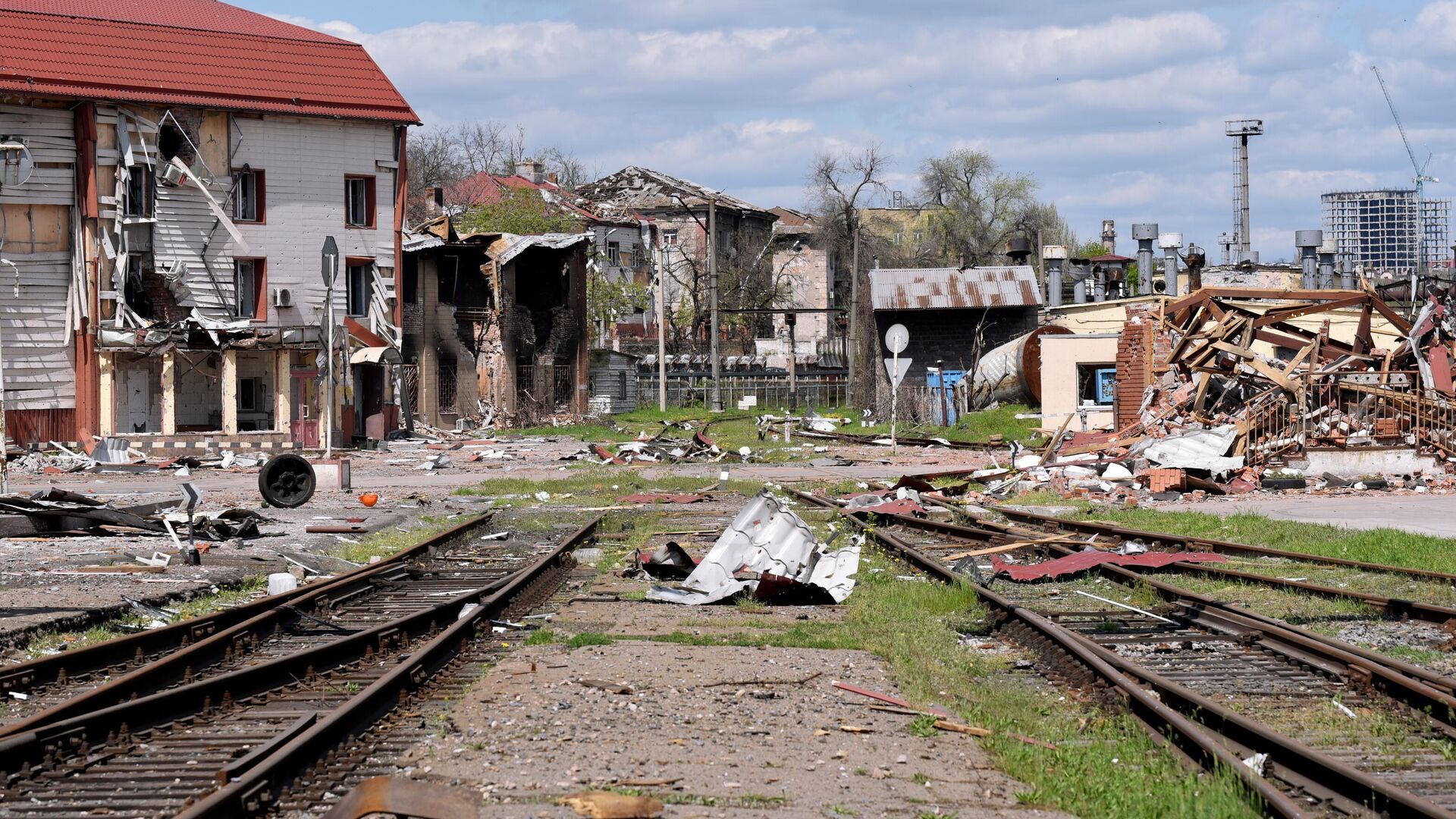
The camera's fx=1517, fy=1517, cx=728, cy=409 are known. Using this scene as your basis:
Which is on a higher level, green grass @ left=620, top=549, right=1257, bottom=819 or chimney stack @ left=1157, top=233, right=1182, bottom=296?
chimney stack @ left=1157, top=233, right=1182, bottom=296

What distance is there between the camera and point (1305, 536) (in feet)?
58.6

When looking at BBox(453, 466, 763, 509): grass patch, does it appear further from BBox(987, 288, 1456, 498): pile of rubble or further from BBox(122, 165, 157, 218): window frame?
BBox(122, 165, 157, 218): window frame

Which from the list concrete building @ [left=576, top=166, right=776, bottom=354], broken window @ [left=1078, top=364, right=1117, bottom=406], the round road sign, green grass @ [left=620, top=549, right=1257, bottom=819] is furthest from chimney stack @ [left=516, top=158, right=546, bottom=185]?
green grass @ [left=620, top=549, right=1257, bottom=819]

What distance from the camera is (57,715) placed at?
7570 millimetres

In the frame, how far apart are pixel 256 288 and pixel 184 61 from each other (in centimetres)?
713

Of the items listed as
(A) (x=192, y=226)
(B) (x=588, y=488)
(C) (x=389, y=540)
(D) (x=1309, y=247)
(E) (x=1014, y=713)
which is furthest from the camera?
(D) (x=1309, y=247)

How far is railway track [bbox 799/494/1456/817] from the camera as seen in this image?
6.48 metres

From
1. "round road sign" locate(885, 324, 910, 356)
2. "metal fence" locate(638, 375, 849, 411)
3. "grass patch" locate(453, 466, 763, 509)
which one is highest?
"round road sign" locate(885, 324, 910, 356)

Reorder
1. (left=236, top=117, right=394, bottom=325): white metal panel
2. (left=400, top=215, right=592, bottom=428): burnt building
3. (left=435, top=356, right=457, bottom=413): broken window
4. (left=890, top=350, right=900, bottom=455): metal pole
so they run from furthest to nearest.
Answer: (left=435, top=356, right=457, bottom=413): broken window, (left=400, top=215, right=592, bottom=428): burnt building, (left=236, top=117, right=394, bottom=325): white metal panel, (left=890, top=350, right=900, bottom=455): metal pole

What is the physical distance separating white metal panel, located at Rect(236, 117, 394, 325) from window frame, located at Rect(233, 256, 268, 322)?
19cm

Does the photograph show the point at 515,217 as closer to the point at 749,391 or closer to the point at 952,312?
the point at 749,391

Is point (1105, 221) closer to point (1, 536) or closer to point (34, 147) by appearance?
point (34, 147)

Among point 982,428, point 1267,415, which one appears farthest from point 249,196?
point 1267,415

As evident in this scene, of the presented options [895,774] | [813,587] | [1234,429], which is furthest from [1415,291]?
[895,774]
